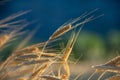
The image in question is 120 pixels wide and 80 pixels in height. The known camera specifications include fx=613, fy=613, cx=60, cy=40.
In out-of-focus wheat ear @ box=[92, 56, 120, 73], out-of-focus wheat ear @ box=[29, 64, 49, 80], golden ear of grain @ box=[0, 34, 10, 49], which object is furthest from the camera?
golden ear of grain @ box=[0, 34, 10, 49]

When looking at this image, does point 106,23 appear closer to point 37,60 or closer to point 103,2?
point 103,2

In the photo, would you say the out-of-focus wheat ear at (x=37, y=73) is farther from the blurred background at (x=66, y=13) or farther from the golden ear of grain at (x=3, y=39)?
the blurred background at (x=66, y=13)

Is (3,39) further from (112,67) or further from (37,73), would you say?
(112,67)

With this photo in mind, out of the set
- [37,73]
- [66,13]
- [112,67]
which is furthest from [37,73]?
[66,13]

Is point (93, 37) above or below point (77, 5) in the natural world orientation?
below

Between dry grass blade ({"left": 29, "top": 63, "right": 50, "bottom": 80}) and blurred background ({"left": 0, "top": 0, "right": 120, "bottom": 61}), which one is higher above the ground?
blurred background ({"left": 0, "top": 0, "right": 120, "bottom": 61})

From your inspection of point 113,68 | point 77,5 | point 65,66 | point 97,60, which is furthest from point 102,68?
point 77,5

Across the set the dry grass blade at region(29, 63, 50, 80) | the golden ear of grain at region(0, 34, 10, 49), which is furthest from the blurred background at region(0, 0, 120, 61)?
the dry grass blade at region(29, 63, 50, 80)

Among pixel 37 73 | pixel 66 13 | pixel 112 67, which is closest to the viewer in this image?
pixel 112 67

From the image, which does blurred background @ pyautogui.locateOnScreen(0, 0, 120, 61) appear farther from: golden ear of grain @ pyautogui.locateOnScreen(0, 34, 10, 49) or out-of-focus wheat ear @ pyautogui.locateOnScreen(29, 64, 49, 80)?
out-of-focus wheat ear @ pyautogui.locateOnScreen(29, 64, 49, 80)

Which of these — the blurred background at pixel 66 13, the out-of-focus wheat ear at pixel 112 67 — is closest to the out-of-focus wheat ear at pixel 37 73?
the out-of-focus wheat ear at pixel 112 67

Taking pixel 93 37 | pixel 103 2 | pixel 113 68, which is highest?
pixel 103 2
